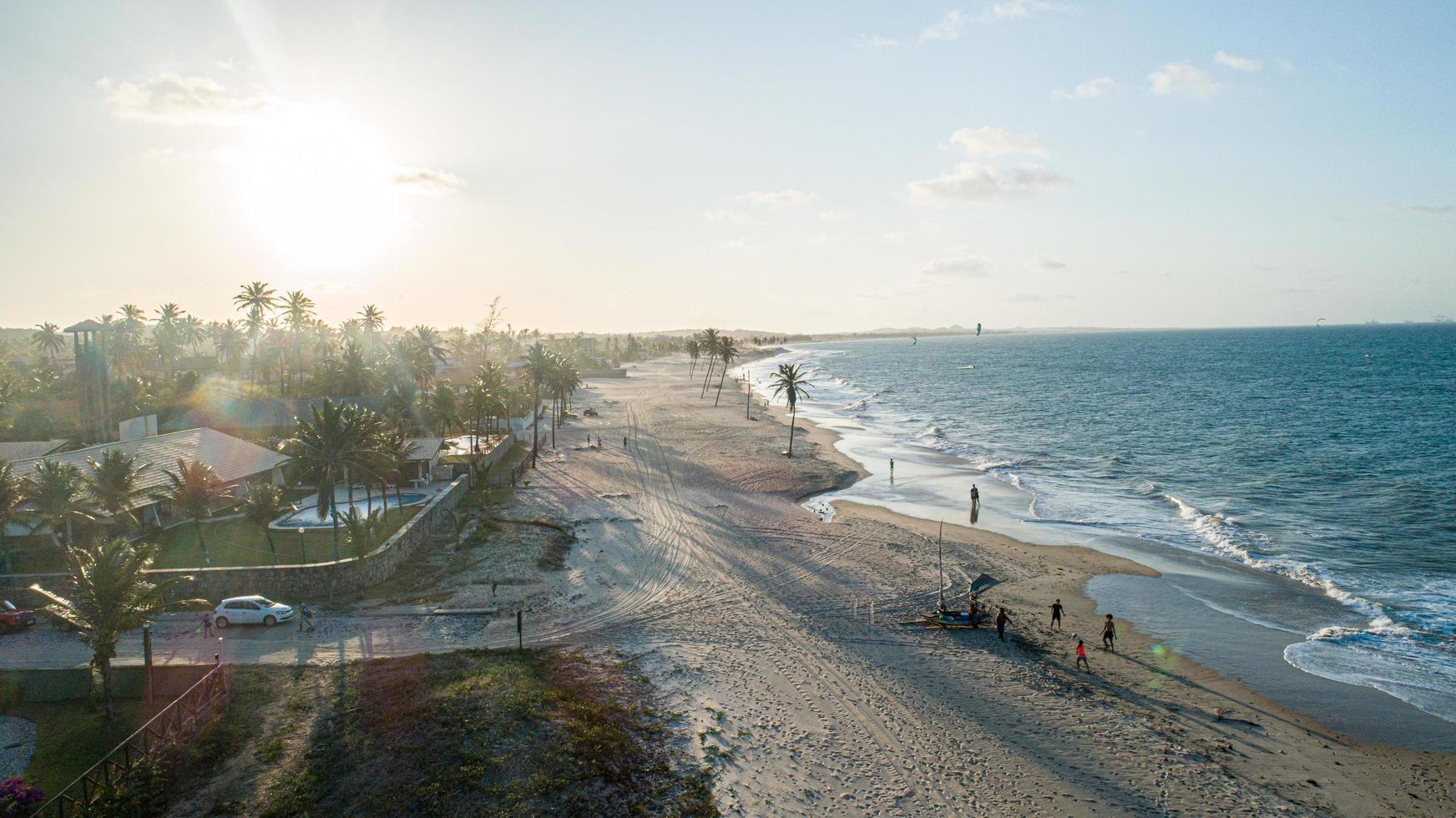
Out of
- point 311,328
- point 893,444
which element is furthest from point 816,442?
point 311,328

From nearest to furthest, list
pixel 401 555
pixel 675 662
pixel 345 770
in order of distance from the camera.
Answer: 1. pixel 345 770
2. pixel 675 662
3. pixel 401 555

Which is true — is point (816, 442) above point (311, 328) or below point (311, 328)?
below

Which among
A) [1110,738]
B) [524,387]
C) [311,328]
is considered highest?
[311,328]

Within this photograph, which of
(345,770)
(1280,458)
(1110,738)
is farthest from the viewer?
(1280,458)

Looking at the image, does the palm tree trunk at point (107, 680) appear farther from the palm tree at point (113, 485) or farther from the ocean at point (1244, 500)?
the ocean at point (1244, 500)

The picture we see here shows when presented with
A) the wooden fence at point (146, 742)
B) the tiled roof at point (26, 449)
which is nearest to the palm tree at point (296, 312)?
the tiled roof at point (26, 449)

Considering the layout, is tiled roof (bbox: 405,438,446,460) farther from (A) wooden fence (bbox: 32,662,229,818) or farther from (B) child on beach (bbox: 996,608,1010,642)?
(B) child on beach (bbox: 996,608,1010,642)

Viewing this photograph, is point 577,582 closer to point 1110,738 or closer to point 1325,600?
point 1110,738
